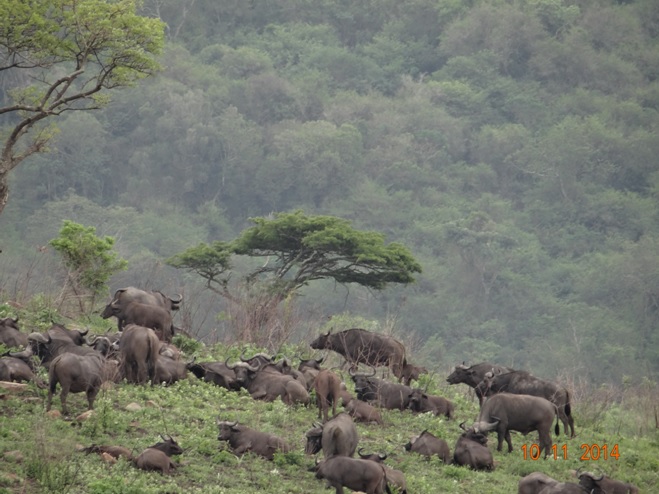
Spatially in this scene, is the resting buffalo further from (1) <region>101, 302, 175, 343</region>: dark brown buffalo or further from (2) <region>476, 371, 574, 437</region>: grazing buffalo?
(2) <region>476, 371, 574, 437</region>: grazing buffalo

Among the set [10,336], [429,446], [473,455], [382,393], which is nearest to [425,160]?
[382,393]

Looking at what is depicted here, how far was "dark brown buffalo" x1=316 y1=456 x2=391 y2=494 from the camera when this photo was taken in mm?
13008

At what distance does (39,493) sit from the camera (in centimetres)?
1194

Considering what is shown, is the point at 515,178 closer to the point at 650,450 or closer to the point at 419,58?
the point at 419,58

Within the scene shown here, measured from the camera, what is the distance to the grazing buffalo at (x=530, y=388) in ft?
58.2

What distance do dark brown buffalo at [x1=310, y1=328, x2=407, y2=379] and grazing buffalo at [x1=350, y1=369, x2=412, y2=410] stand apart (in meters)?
2.33

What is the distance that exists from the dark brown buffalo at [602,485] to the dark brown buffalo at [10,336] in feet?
26.5

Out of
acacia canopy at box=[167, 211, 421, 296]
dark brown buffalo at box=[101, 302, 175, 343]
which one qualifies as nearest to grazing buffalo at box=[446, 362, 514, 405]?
dark brown buffalo at box=[101, 302, 175, 343]

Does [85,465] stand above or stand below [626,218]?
above

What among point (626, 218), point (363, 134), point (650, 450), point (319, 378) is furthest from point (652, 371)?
point (319, 378)

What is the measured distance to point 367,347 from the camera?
70.2 ft

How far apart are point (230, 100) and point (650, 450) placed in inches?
2236

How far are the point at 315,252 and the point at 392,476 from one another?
16350mm

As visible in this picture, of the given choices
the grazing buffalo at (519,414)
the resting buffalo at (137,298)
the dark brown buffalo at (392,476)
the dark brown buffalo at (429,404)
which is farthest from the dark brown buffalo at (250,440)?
the resting buffalo at (137,298)
